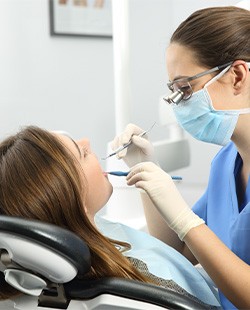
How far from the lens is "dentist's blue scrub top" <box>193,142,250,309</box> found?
1.34 metres

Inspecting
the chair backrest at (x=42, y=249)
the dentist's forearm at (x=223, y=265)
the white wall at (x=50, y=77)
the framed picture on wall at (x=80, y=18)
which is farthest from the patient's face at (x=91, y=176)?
the framed picture on wall at (x=80, y=18)

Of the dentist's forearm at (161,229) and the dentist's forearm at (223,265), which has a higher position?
the dentist's forearm at (223,265)

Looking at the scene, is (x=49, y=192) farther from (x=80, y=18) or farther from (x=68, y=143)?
(x=80, y=18)

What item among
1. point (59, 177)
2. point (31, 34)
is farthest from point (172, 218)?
point (31, 34)

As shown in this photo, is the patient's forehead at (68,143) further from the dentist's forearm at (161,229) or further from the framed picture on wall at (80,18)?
the framed picture on wall at (80,18)

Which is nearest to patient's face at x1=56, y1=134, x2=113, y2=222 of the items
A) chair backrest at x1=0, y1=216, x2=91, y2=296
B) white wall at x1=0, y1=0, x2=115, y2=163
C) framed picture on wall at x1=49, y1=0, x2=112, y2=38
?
chair backrest at x1=0, y1=216, x2=91, y2=296

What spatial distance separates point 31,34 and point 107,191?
175cm

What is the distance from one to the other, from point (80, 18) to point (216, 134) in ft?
5.64

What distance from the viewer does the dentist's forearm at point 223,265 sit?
1166 mm

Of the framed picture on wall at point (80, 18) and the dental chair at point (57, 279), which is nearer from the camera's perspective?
the dental chair at point (57, 279)

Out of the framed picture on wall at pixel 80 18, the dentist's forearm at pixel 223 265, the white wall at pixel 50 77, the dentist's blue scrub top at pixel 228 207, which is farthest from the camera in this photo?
the framed picture on wall at pixel 80 18

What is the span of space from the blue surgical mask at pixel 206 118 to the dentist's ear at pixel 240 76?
24mm

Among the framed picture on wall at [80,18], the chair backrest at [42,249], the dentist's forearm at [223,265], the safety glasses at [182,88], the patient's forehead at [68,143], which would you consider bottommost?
the dentist's forearm at [223,265]

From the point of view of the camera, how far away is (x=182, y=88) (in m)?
1.42
